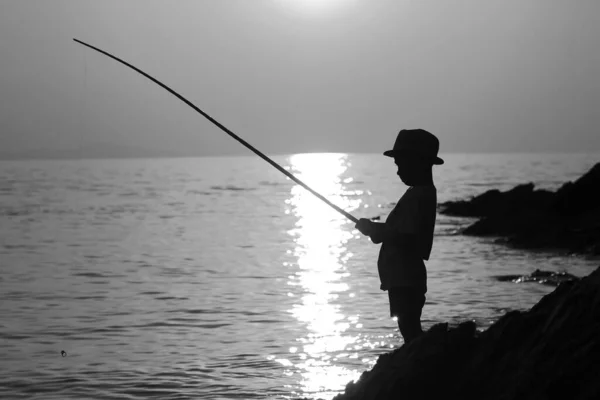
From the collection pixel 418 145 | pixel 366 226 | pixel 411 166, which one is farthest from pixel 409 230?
pixel 418 145

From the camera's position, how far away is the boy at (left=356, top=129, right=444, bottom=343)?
5512 mm

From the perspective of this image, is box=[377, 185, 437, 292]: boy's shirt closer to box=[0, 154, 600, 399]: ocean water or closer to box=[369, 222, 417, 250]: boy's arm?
box=[369, 222, 417, 250]: boy's arm

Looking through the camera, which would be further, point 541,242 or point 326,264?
point 541,242

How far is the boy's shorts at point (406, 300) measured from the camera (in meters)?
5.58

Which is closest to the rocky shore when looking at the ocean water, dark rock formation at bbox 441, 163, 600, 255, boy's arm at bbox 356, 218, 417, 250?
boy's arm at bbox 356, 218, 417, 250

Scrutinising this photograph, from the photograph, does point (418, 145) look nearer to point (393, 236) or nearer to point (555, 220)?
point (393, 236)

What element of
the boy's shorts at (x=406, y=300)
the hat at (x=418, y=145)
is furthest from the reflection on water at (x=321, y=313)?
the hat at (x=418, y=145)

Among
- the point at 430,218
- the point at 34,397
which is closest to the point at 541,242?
the point at 34,397

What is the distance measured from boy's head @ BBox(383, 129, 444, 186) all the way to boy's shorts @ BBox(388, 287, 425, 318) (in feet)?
2.43

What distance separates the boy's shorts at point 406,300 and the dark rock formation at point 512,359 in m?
0.21

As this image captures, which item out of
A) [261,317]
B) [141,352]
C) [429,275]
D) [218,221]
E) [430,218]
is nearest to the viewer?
[430,218]

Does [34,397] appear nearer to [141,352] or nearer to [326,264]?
[141,352]

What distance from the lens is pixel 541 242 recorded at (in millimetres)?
27438

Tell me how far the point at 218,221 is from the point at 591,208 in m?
21.3
